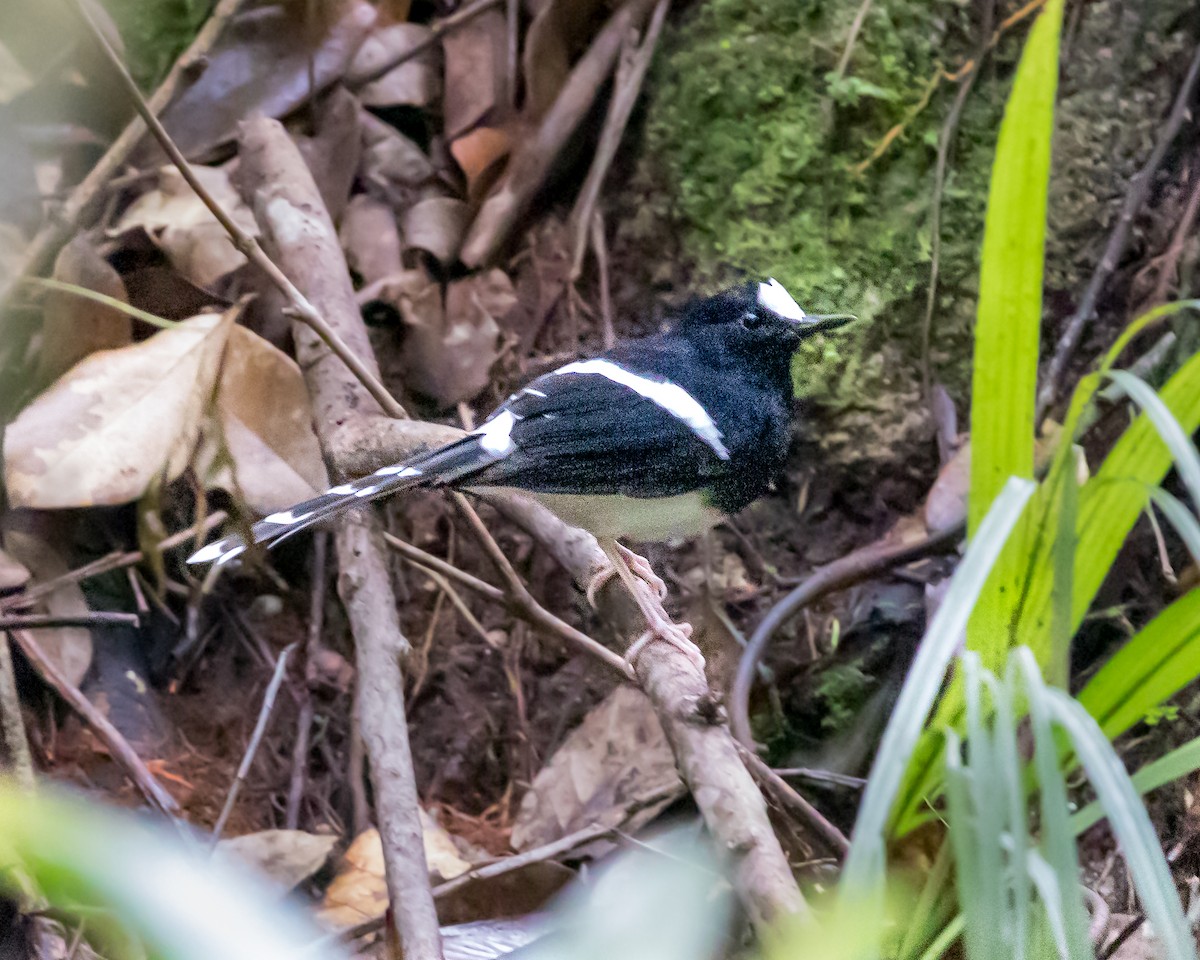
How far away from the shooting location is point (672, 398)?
1722mm

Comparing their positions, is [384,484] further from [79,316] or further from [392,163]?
[392,163]

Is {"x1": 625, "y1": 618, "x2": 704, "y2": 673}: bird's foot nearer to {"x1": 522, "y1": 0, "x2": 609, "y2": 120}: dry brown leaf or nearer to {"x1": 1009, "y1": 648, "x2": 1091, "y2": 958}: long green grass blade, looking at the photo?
{"x1": 1009, "y1": 648, "x2": 1091, "y2": 958}: long green grass blade

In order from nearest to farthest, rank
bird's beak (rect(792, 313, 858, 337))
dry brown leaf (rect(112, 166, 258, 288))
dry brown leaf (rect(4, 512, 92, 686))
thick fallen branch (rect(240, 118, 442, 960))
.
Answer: thick fallen branch (rect(240, 118, 442, 960))
bird's beak (rect(792, 313, 858, 337))
dry brown leaf (rect(4, 512, 92, 686))
dry brown leaf (rect(112, 166, 258, 288))

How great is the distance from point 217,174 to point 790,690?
1695mm

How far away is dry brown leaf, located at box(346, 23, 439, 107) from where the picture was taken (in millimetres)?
2633

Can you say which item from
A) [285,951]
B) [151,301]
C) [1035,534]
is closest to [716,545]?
[1035,534]

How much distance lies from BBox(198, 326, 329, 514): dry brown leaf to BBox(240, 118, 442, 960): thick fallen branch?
86mm

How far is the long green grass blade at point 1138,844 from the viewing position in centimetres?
80

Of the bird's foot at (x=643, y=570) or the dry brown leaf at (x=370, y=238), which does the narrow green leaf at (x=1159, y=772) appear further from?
the dry brown leaf at (x=370, y=238)

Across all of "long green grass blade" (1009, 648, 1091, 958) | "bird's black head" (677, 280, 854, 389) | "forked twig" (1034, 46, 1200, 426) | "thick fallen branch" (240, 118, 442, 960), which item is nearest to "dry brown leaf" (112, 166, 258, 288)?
"thick fallen branch" (240, 118, 442, 960)

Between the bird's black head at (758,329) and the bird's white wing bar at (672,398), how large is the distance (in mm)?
125

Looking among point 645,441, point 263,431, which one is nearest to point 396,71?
point 263,431

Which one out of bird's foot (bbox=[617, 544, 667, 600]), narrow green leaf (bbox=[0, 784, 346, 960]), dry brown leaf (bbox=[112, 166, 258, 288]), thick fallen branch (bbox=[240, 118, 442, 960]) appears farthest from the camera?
dry brown leaf (bbox=[112, 166, 258, 288])

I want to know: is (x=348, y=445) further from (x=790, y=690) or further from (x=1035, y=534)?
(x=1035, y=534)
